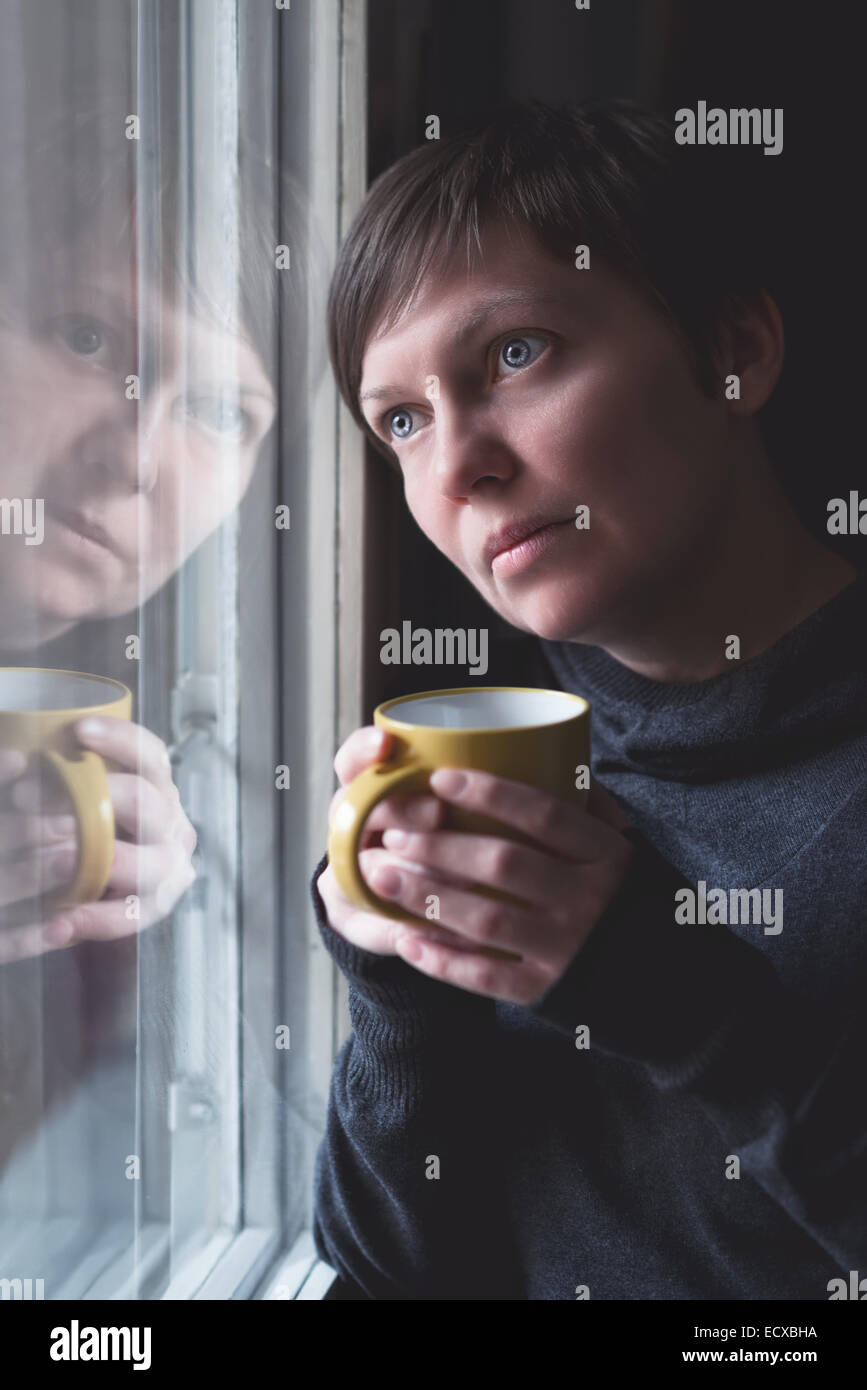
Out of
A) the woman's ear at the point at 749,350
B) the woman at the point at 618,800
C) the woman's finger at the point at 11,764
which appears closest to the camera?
the woman's finger at the point at 11,764

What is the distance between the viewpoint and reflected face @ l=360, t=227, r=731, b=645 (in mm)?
509

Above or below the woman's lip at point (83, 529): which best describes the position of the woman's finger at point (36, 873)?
below

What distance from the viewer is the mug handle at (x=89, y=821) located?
1.24 feet

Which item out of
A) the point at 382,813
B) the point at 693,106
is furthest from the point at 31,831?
the point at 693,106

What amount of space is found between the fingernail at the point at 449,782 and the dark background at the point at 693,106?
27cm

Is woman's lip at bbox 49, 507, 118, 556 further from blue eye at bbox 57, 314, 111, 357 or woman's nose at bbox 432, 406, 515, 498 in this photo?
woman's nose at bbox 432, 406, 515, 498

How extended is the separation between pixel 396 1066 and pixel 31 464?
0.36 m

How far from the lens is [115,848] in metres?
Answer: 0.43

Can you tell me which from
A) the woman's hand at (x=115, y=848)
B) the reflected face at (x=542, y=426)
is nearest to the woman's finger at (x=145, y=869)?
the woman's hand at (x=115, y=848)

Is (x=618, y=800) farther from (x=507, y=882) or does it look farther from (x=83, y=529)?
(x=83, y=529)

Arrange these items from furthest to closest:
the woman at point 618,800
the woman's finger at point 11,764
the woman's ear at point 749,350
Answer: the woman's ear at point 749,350, the woman at point 618,800, the woman's finger at point 11,764

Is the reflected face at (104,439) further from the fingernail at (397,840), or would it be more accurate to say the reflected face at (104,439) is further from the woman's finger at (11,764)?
the fingernail at (397,840)
